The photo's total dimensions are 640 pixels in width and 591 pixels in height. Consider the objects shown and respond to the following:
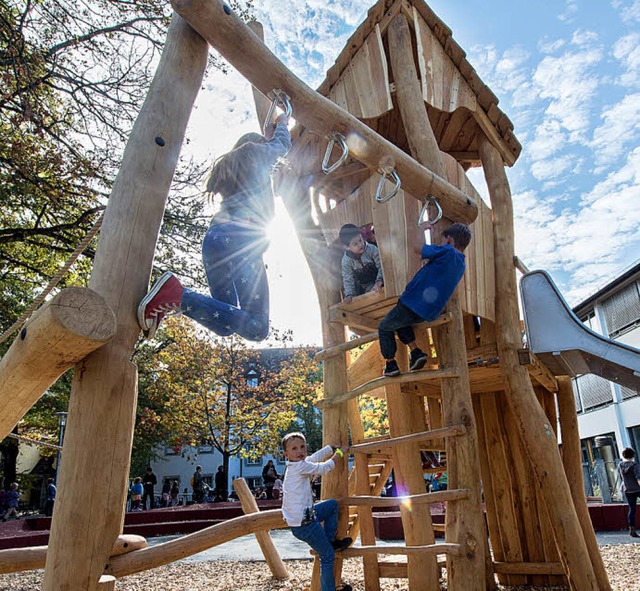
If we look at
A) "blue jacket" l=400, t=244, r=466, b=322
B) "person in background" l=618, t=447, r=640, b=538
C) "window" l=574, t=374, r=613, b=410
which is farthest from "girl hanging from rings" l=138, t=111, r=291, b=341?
"window" l=574, t=374, r=613, b=410

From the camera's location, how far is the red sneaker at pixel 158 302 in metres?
2.48

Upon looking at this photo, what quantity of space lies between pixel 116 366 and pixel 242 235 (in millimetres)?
1460

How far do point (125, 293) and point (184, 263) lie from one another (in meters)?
8.42

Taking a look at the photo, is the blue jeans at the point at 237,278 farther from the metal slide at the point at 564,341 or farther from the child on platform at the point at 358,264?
the metal slide at the point at 564,341

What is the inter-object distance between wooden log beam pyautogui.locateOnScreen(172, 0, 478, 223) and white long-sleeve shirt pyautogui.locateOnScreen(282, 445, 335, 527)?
2.21m

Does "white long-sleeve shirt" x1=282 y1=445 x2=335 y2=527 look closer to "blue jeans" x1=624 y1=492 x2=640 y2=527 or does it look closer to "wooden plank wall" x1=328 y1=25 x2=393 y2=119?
"wooden plank wall" x1=328 y1=25 x2=393 y2=119

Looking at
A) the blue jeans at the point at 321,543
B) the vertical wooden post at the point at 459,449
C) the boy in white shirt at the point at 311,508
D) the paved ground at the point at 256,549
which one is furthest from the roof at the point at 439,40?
the paved ground at the point at 256,549

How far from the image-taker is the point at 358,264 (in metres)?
5.03

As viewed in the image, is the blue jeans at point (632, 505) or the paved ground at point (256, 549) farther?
the blue jeans at point (632, 505)

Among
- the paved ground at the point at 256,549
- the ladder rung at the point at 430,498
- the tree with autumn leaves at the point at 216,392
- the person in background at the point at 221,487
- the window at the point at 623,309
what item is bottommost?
the paved ground at the point at 256,549

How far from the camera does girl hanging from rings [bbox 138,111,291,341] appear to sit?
3510mm

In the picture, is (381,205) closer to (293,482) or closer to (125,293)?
(293,482)

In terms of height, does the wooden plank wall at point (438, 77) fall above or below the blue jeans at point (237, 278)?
above

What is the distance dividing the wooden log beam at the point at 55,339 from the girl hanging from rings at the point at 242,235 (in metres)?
1.22
